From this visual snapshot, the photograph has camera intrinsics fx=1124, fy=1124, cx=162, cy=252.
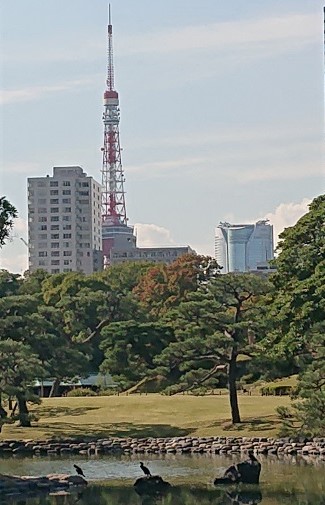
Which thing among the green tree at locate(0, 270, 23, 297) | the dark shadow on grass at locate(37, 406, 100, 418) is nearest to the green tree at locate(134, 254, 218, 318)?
the green tree at locate(0, 270, 23, 297)

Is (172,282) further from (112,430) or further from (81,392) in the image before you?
(112,430)

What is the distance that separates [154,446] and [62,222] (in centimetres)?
Answer: 13432

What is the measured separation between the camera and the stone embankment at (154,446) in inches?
1460

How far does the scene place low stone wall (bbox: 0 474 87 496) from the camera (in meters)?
29.1

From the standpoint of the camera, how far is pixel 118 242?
186 meters

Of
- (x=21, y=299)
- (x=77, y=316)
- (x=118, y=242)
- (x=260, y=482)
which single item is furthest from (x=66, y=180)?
(x=260, y=482)

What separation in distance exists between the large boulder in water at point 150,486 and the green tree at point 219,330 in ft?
40.0

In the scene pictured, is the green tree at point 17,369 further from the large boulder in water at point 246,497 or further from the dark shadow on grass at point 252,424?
the large boulder in water at point 246,497

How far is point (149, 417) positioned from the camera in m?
44.5

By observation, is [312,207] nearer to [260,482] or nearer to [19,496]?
[260,482]

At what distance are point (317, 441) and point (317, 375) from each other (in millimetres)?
2114

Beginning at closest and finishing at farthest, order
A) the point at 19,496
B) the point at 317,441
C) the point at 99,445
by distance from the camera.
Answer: the point at 19,496, the point at 317,441, the point at 99,445

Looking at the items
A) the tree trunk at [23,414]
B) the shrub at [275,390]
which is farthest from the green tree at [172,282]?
the tree trunk at [23,414]

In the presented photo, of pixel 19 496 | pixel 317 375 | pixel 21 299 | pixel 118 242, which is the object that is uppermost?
pixel 118 242
